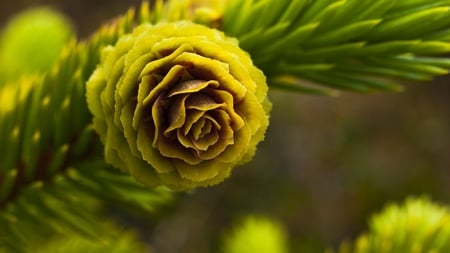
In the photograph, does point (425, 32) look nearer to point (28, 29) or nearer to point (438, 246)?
point (438, 246)

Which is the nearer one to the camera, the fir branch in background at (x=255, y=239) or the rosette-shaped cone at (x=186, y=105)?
the rosette-shaped cone at (x=186, y=105)

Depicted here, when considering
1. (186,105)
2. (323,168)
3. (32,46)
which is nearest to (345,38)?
(186,105)

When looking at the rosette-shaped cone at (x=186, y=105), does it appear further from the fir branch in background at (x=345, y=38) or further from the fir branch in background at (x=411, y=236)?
the fir branch in background at (x=411, y=236)

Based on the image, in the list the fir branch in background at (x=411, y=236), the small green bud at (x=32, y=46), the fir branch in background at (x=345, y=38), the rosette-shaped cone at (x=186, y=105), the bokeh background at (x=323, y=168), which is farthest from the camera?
the bokeh background at (x=323, y=168)

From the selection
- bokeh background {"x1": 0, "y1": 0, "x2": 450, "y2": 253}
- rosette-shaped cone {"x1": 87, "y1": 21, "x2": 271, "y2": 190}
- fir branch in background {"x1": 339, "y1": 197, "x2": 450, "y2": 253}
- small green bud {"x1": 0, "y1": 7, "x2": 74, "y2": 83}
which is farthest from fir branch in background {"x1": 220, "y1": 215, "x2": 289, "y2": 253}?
bokeh background {"x1": 0, "y1": 0, "x2": 450, "y2": 253}

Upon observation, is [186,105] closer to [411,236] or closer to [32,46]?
[411,236]

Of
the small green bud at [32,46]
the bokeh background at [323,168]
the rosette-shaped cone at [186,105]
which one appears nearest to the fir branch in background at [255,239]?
the small green bud at [32,46]
